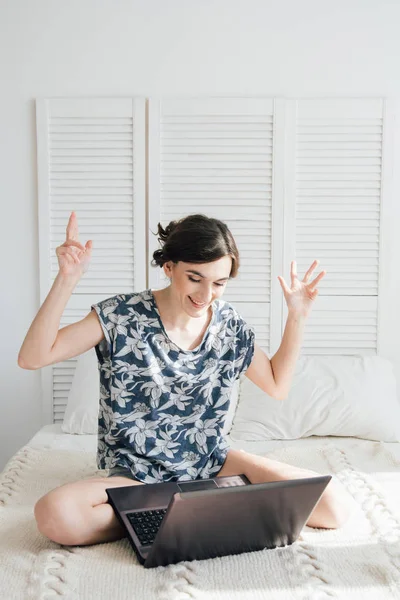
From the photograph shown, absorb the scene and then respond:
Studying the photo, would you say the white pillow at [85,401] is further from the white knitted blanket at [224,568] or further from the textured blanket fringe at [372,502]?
the white knitted blanket at [224,568]

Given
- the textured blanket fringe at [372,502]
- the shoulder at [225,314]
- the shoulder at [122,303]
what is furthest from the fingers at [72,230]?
the textured blanket fringe at [372,502]

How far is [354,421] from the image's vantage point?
8.80ft

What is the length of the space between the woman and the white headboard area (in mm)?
1116

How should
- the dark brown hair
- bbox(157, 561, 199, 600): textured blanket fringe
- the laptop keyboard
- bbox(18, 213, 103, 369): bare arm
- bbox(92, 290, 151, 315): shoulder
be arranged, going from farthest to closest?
bbox(92, 290, 151, 315): shoulder → the dark brown hair → bbox(18, 213, 103, 369): bare arm → the laptop keyboard → bbox(157, 561, 199, 600): textured blanket fringe

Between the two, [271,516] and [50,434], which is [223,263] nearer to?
[271,516]

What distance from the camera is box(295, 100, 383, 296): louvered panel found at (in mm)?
3074

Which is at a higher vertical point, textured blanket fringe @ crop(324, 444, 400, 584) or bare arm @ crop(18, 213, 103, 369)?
bare arm @ crop(18, 213, 103, 369)

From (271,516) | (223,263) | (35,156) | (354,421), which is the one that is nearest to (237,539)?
(271,516)

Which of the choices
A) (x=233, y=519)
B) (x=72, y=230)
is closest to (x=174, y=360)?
(x=72, y=230)

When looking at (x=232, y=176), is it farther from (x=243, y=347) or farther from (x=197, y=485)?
(x=197, y=485)

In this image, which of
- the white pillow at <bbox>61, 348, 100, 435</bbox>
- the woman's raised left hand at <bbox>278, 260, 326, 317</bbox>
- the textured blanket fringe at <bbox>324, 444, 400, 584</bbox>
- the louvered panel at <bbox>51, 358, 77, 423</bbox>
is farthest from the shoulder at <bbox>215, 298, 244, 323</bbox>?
the louvered panel at <bbox>51, 358, 77, 423</bbox>

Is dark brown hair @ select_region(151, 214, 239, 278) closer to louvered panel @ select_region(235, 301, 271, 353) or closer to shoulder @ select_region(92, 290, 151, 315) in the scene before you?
shoulder @ select_region(92, 290, 151, 315)

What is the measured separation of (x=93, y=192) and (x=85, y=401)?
3.11 ft

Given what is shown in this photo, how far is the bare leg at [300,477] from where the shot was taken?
1749 mm
